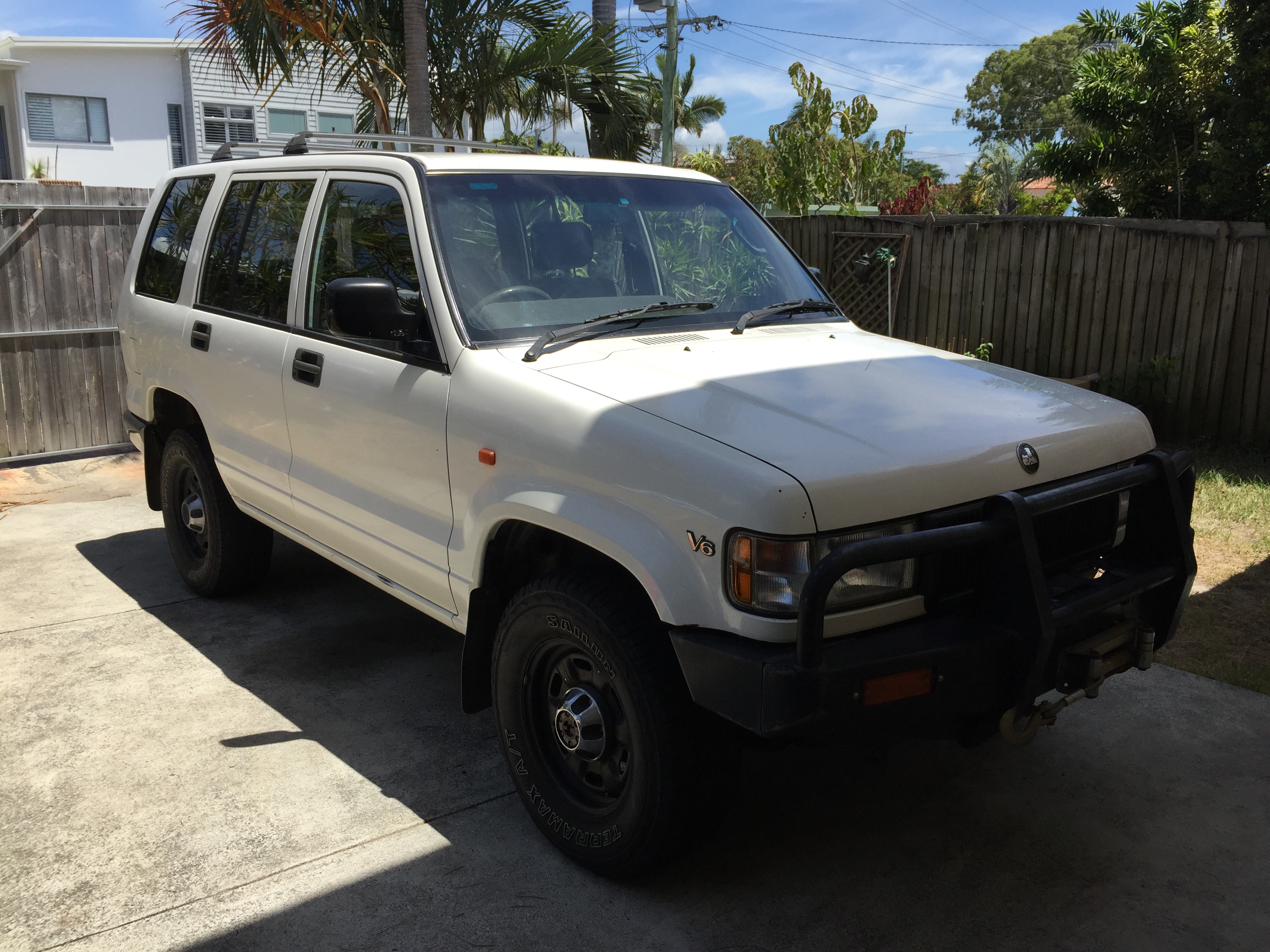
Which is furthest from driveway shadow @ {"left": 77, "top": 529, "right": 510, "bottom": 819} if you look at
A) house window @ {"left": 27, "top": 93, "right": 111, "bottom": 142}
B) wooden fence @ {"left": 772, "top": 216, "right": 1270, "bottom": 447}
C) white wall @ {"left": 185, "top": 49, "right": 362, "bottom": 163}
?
house window @ {"left": 27, "top": 93, "right": 111, "bottom": 142}

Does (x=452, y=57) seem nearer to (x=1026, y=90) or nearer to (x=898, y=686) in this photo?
(x=898, y=686)

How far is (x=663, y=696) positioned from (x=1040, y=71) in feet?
229

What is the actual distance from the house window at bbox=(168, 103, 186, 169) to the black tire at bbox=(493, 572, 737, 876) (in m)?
26.6

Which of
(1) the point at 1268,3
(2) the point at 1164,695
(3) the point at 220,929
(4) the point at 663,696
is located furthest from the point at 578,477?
(1) the point at 1268,3

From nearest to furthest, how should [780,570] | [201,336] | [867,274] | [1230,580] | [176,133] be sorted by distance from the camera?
[780,570] < [201,336] < [1230,580] < [867,274] < [176,133]

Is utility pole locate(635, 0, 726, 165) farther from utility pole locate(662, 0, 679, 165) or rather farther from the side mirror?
the side mirror

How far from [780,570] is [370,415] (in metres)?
1.86

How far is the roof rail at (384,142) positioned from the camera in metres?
4.96

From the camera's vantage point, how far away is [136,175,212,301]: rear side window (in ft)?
A: 17.7

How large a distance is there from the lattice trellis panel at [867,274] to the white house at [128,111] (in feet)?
56.5

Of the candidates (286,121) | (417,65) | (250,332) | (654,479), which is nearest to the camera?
(654,479)

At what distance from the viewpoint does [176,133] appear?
86.9 ft

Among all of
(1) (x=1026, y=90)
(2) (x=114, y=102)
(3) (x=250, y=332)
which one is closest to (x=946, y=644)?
(3) (x=250, y=332)

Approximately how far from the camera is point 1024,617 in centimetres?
283
